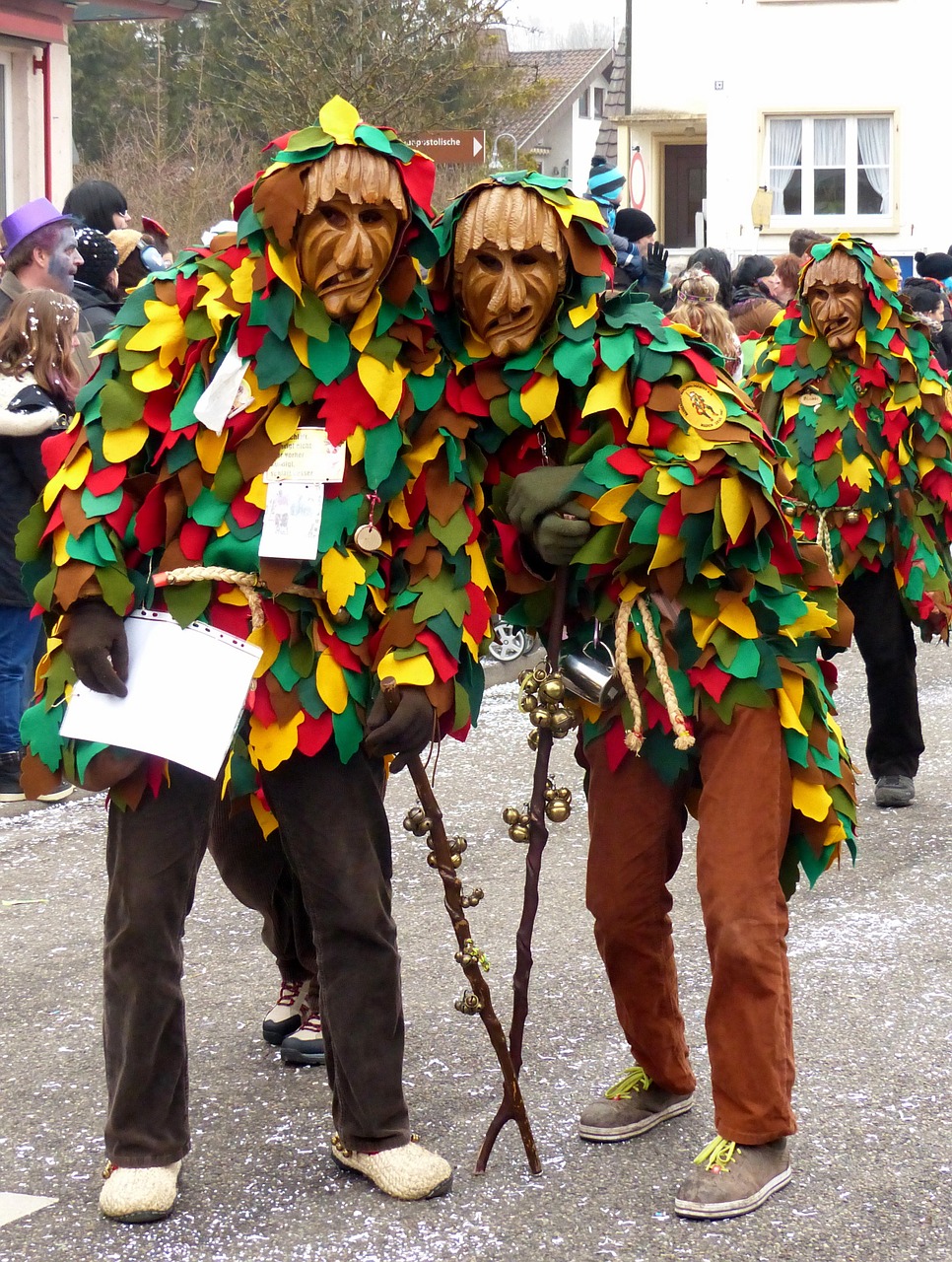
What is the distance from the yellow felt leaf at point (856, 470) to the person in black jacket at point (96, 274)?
3.13m

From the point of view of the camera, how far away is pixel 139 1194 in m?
3.21

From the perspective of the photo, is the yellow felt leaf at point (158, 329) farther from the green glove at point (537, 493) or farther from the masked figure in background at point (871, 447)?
the masked figure in background at point (871, 447)

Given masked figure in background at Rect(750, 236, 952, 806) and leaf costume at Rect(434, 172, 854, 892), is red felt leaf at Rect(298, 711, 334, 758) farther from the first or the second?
masked figure in background at Rect(750, 236, 952, 806)

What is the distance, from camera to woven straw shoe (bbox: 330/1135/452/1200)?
3.30 m

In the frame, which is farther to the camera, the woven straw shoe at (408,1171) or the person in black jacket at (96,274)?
the person in black jacket at (96,274)

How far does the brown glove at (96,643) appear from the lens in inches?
124

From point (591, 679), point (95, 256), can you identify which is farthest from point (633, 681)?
point (95, 256)

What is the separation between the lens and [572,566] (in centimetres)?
345

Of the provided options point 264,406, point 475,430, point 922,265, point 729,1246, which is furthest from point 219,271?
point 922,265

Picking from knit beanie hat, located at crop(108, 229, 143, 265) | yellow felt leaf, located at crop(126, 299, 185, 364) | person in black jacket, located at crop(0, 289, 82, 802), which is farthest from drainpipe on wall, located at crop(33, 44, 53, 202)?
yellow felt leaf, located at crop(126, 299, 185, 364)

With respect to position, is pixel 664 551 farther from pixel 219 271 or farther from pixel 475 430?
pixel 219 271

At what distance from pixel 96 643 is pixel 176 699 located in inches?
7.0

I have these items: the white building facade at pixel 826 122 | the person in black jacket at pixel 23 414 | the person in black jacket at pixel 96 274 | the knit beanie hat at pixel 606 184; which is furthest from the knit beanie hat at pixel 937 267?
the white building facade at pixel 826 122

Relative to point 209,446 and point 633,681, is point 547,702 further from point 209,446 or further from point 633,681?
point 209,446
